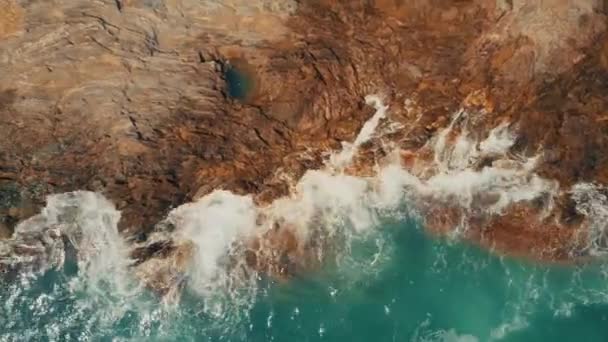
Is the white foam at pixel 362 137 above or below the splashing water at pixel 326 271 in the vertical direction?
above

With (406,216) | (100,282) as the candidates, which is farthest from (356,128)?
(100,282)

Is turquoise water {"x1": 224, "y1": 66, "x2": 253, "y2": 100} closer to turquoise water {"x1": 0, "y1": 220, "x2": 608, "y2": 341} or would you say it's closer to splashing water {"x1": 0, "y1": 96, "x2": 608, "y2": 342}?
splashing water {"x1": 0, "y1": 96, "x2": 608, "y2": 342}

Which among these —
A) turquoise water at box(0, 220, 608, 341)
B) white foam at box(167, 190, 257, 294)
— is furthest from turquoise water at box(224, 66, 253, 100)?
turquoise water at box(0, 220, 608, 341)

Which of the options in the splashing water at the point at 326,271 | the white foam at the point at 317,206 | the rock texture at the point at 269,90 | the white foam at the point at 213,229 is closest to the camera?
the splashing water at the point at 326,271

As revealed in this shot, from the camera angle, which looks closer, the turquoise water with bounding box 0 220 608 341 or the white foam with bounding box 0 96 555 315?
the turquoise water with bounding box 0 220 608 341

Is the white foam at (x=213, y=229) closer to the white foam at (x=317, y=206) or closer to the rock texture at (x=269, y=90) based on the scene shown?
the white foam at (x=317, y=206)

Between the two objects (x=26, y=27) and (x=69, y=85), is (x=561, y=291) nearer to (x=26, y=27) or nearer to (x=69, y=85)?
(x=69, y=85)

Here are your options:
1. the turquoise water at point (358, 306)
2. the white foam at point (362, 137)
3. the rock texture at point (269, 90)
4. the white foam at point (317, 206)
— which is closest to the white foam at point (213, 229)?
the white foam at point (317, 206)
